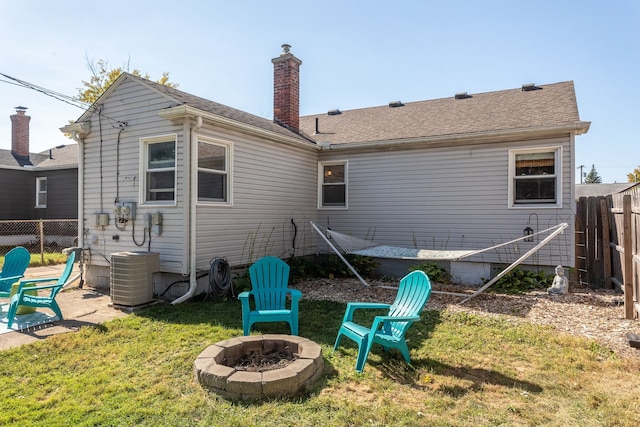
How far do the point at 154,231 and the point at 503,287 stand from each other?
6.69 metres

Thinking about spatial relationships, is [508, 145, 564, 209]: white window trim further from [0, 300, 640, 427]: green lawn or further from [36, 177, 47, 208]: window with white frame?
[36, 177, 47, 208]: window with white frame

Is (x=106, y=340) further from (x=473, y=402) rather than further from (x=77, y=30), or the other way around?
(x=77, y=30)

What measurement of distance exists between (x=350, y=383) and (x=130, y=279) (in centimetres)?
426

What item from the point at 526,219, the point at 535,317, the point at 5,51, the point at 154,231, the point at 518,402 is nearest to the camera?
the point at 518,402

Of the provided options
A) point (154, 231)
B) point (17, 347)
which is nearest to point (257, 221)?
point (154, 231)

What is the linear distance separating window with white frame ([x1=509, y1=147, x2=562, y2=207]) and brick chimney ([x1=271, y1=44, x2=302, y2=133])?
18.3 ft

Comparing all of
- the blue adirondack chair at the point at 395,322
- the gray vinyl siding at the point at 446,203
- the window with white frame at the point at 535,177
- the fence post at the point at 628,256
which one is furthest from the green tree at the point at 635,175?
the blue adirondack chair at the point at 395,322

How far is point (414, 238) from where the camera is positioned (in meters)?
8.88

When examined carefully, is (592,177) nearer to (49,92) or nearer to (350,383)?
(350,383)

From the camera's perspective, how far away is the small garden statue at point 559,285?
268 inches

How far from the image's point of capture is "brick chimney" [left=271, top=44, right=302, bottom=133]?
1030cm

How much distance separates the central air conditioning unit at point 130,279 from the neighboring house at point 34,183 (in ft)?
34.5

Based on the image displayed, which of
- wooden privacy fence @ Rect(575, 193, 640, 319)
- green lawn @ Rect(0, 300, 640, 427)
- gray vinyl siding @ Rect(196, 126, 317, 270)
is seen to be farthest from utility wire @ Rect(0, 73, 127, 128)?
wooden privacy fence @ Rect(575, 193, 640, 319)

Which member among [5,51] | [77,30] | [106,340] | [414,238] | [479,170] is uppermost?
[77,30]
